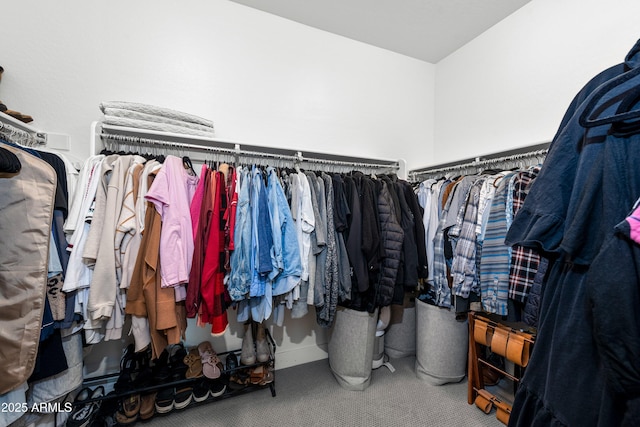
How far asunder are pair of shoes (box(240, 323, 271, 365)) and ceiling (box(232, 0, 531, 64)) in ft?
8.00

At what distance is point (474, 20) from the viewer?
200 cm

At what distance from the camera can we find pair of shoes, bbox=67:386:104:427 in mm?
1304

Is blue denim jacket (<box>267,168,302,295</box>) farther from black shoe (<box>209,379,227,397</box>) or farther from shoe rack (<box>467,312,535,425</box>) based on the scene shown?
shoe rack (<box>467,312,535,425</box>)

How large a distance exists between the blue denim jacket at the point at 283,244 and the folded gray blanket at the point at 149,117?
0.66 m

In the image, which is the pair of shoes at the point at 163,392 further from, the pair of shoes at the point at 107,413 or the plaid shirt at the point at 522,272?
the plaid shirt at the point at 522,272

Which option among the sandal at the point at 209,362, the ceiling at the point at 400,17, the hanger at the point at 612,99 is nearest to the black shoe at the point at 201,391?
the sandal at the point at 209,362

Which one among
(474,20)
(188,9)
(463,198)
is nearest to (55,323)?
(188,9)

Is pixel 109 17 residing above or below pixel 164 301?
above

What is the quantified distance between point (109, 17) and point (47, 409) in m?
2.22

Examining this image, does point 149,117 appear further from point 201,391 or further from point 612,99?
point 612,99

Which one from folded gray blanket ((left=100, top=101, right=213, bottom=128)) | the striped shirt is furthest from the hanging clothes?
folded gray blanket ((left=100, top=101, right=213, bottom=128))

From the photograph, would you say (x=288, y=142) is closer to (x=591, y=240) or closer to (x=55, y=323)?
(x=55, y=323)

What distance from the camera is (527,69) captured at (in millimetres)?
1818

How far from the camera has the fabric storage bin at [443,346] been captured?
5.84 feet
